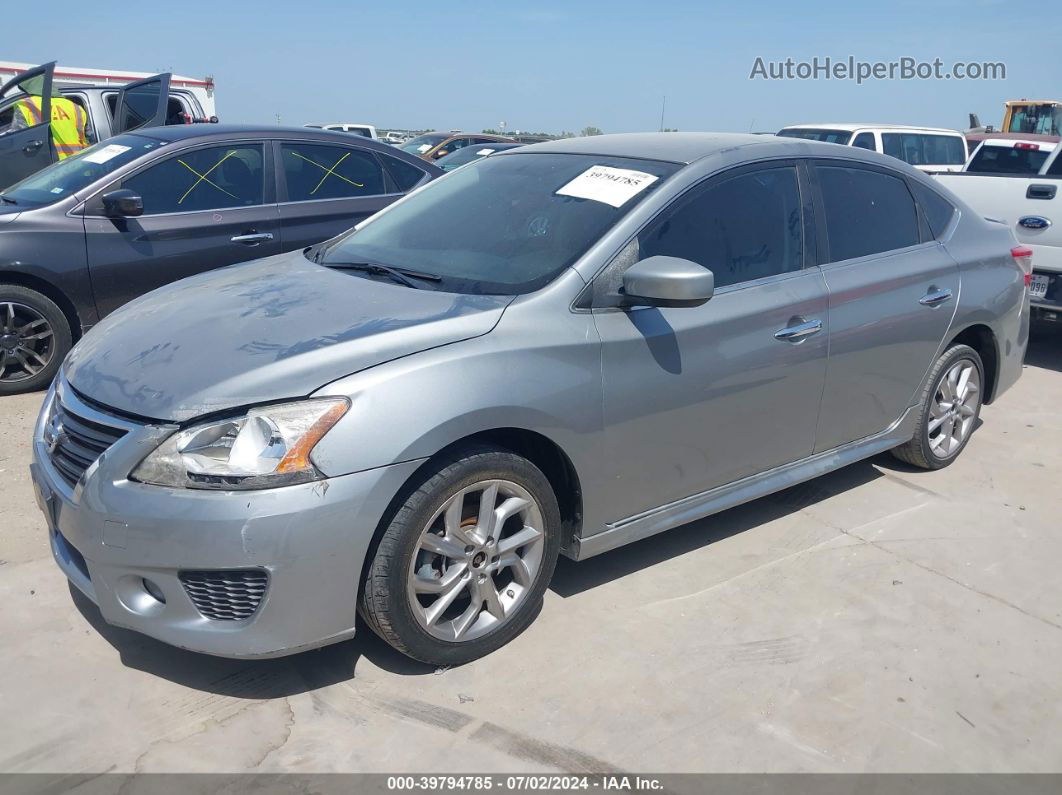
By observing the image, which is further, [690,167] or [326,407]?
[690,167]

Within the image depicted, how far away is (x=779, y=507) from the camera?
444 cm

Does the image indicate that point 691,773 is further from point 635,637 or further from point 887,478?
point 887,478

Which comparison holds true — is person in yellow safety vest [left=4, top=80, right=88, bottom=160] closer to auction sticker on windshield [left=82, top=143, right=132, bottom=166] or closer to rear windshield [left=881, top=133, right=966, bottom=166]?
auction sticker on windshield [left=82, top=143, right=132, bottom=166]

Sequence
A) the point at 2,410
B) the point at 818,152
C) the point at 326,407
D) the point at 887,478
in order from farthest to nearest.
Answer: the point at 2,410 → the point at 887,478 → the point at 818,152 → the point at 326,407

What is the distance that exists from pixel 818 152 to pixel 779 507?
167cm

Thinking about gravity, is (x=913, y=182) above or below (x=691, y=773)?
above

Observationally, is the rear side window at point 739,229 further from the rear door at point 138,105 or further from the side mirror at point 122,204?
the rear door at point 138,105

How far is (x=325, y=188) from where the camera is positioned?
6449 millimetres

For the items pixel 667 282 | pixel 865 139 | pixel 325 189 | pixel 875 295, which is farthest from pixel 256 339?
pixel 865 139

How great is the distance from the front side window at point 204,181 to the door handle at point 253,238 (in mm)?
224

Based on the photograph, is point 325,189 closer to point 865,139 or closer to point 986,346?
point 986,346

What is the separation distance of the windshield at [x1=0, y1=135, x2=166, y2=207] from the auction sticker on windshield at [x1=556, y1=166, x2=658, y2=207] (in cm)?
361

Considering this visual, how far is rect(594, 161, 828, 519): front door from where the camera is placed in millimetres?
3256

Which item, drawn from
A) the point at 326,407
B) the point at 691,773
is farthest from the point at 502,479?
the point at 691,773
